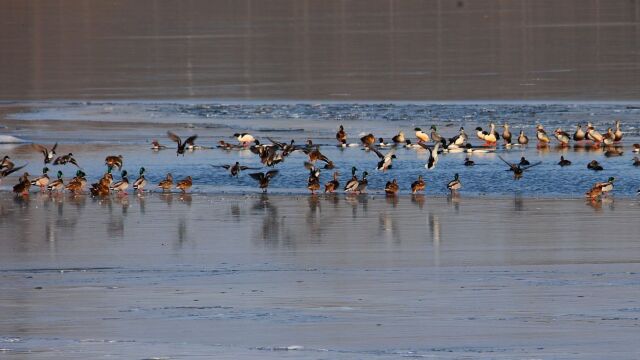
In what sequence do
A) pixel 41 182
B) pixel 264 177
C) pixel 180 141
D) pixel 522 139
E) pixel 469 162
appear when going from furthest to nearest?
pixel 180 141, pixel 522 139, pixel 469 162, pixel 41 182, pixel 264 177

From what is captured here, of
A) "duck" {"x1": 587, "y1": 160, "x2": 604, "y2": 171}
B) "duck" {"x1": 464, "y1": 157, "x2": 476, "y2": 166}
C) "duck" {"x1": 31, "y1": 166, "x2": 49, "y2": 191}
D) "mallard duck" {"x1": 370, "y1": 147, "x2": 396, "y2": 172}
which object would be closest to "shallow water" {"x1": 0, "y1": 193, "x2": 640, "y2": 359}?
"duck" {"x1": 31, "y1": 166, "x2": 49, "y2": 191}

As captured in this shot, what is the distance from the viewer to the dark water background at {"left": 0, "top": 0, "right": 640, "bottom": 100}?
108 ft

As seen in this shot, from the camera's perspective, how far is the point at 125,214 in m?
16.5

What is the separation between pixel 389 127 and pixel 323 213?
9.19 metres

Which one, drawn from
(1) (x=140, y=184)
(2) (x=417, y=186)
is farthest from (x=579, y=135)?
(1) (x=140, y=184)

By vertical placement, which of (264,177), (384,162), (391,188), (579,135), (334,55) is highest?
(334,55)

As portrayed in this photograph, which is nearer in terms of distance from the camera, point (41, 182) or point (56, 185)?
point (56, 185)

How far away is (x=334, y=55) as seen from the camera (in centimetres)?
4475

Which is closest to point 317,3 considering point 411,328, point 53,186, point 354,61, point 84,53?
point 84,53

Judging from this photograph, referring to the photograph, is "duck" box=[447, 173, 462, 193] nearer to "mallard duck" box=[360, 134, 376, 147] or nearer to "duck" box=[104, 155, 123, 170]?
"mallard duck" box=[360, 134, 376, 147]

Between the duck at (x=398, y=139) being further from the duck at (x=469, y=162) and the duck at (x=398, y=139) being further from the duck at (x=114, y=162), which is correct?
the duck at (x=114, y=162)

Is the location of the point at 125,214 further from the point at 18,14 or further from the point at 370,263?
the point at 18,14

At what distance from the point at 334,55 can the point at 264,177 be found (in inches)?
1038

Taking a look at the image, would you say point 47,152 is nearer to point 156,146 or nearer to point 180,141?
point 156,146
